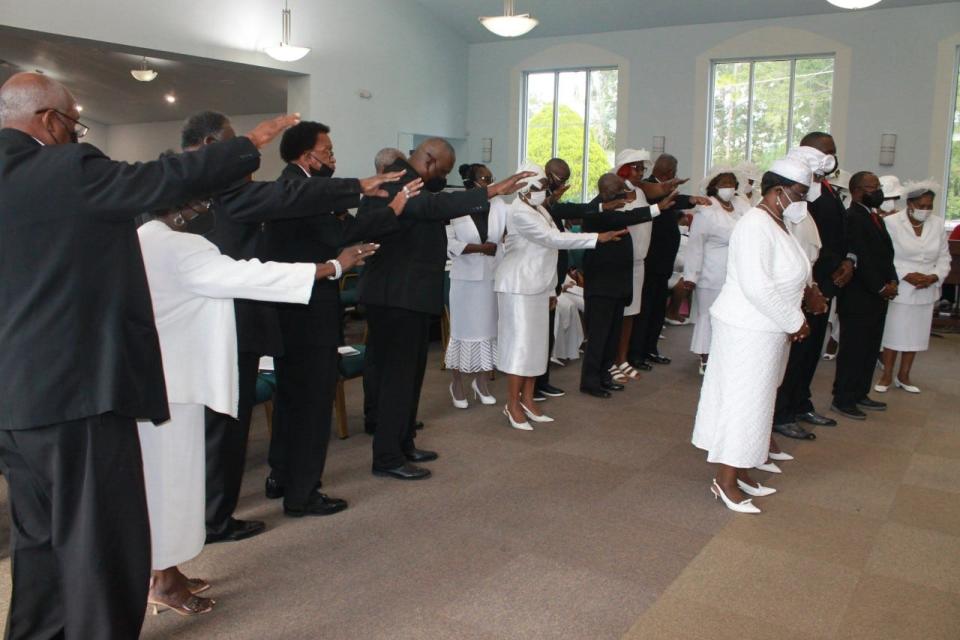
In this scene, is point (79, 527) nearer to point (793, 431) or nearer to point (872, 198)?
point (793, 431)

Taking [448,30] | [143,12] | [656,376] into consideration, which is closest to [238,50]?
[143,12]

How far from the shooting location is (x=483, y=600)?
288 centimetres

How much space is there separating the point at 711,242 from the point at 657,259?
496 millimetres

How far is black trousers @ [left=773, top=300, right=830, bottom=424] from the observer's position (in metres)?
4.96

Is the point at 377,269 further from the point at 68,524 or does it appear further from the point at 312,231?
the point at 68,524

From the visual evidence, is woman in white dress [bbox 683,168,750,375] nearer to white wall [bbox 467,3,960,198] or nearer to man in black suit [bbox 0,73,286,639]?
man in black suit [bbox 0,73,286,639]

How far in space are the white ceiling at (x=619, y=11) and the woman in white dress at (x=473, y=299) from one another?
7.43m

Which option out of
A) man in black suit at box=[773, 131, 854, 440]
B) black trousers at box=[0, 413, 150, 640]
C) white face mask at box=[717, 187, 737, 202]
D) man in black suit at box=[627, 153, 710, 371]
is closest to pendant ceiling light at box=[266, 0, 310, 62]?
man in black suit at box=[627, 153, 710, 371]

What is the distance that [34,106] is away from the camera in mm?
1997

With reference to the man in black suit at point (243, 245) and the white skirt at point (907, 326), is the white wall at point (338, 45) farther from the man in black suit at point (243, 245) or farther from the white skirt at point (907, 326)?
the white skirt at point (907, 326)

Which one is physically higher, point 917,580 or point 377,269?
point 377,269

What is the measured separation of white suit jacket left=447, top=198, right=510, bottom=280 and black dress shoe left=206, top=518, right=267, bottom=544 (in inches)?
101

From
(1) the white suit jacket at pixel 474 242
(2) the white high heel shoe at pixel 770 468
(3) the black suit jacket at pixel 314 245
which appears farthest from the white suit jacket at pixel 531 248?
(2) the white high heel shoe at pixel 770 468

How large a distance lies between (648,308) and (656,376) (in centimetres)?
61
